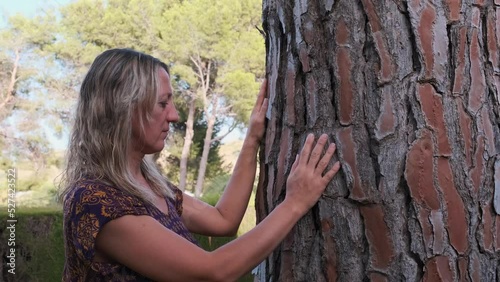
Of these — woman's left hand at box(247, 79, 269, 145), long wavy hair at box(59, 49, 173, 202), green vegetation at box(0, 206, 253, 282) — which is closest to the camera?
long wavy hair at box(59, 49, 173, 202)

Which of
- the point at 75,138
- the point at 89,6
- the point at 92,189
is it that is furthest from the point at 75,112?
the point at 89,6

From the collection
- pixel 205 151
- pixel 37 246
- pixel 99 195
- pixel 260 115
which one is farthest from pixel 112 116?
pixel 205 151

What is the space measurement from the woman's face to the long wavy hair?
0.7 inches

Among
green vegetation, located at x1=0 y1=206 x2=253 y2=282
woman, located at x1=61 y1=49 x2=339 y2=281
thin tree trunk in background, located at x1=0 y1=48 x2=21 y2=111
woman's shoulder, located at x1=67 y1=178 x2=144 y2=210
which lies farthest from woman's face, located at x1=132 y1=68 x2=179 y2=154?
thin tree trunk in background, located at x1=0 y1=48 x2=21 y2=111

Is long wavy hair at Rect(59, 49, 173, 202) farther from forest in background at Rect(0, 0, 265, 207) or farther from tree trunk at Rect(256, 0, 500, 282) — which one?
forest in background at Rect(0, 0, 265, 207)

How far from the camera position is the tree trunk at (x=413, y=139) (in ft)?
5.43

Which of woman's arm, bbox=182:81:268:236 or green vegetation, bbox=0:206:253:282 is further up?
woman's arm, bbox=182:81:268:236

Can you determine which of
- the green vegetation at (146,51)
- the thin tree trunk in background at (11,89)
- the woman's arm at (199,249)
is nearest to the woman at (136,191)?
the woman's arm at (199,249)

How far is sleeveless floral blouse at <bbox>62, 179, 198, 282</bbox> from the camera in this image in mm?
1726

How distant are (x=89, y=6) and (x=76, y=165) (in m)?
28.2

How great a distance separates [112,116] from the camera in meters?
1.89

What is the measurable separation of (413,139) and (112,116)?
796 millimetres

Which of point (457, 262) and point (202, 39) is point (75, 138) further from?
point (202, 39)

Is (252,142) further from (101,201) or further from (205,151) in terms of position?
(205,151)
